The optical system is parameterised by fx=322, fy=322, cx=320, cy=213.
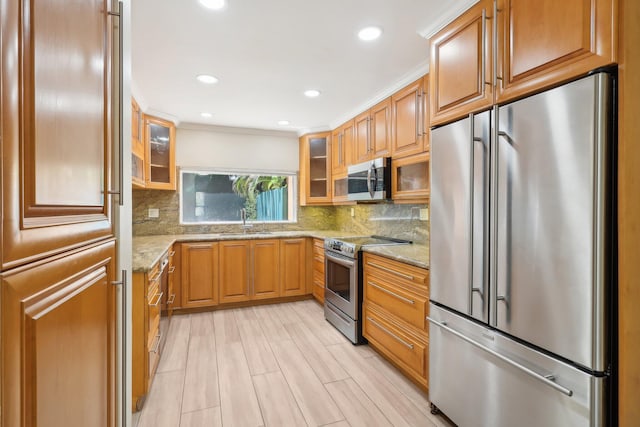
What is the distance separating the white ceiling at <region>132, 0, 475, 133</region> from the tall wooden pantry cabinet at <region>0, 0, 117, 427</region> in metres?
1.06

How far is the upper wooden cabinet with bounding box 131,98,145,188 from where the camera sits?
3.08 meters

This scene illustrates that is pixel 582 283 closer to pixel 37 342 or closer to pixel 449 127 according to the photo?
pixel 449 127

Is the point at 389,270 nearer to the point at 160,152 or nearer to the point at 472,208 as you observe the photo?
the point at 472,208

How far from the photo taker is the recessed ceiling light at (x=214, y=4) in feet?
5.56

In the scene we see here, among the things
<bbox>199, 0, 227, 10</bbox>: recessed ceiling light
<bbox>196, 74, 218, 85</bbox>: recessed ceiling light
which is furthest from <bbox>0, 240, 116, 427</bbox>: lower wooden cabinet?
<bbox>196, 74, 218, 85</bbox>: recessed ceiling light

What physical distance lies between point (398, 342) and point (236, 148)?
3.25 metres

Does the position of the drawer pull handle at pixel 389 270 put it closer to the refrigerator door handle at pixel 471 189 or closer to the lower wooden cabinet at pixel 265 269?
the refrigerator door handle at pixel 471 189

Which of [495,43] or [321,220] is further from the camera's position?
[321,220]

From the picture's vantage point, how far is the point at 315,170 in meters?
4.52

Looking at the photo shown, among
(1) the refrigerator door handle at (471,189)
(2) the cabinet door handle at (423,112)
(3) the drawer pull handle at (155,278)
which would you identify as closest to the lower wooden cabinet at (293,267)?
(3) the drawer pull handle at (155,278)

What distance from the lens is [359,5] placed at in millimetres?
1748

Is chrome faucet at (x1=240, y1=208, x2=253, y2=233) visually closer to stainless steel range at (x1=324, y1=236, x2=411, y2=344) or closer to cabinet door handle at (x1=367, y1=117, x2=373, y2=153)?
stainless steel range at (x1=324, y1=236, x2=411, y2=344)

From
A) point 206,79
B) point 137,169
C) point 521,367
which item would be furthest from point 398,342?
point 137,169

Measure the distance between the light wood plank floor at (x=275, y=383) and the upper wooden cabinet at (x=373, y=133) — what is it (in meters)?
1.86
